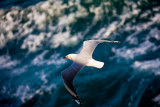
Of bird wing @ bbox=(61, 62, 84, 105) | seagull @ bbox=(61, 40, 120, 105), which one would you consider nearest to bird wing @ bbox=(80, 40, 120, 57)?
seagull @ bbox=(61, 40, 120, 105)

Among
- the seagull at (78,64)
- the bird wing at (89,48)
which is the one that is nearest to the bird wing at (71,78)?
the seagull at (78,64)

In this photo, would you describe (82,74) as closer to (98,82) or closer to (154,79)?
(98,82)

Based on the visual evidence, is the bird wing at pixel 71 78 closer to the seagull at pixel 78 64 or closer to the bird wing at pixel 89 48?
the seagull at pixel 78 64

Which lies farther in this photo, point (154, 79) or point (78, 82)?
point (78, 82)

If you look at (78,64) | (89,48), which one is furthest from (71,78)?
(89,48)

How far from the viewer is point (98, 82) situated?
11.2 m

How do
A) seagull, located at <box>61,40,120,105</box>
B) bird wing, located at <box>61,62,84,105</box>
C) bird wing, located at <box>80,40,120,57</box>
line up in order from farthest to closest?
1. bird wing, located at <box>80,40,120,57</box>
2. seagull, located at <box>61,40,120,105</box>
3. bird wing, located at <box>61,62,84,105</box>

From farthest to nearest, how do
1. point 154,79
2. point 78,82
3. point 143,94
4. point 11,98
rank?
1. point 11,98
2. point 78,82
3. point 154,79
4. point 143,94

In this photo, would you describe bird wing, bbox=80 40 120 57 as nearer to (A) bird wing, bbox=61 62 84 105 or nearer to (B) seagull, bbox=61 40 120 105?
(B) seagull, bbox=61 40 120 105

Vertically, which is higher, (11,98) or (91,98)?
(11,98)

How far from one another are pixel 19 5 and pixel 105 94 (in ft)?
32.3

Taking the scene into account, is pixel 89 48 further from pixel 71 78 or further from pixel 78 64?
pixel 71 78

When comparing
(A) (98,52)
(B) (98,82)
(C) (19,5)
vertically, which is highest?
(C) (19,5)

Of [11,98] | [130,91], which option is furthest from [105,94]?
[11,98]
